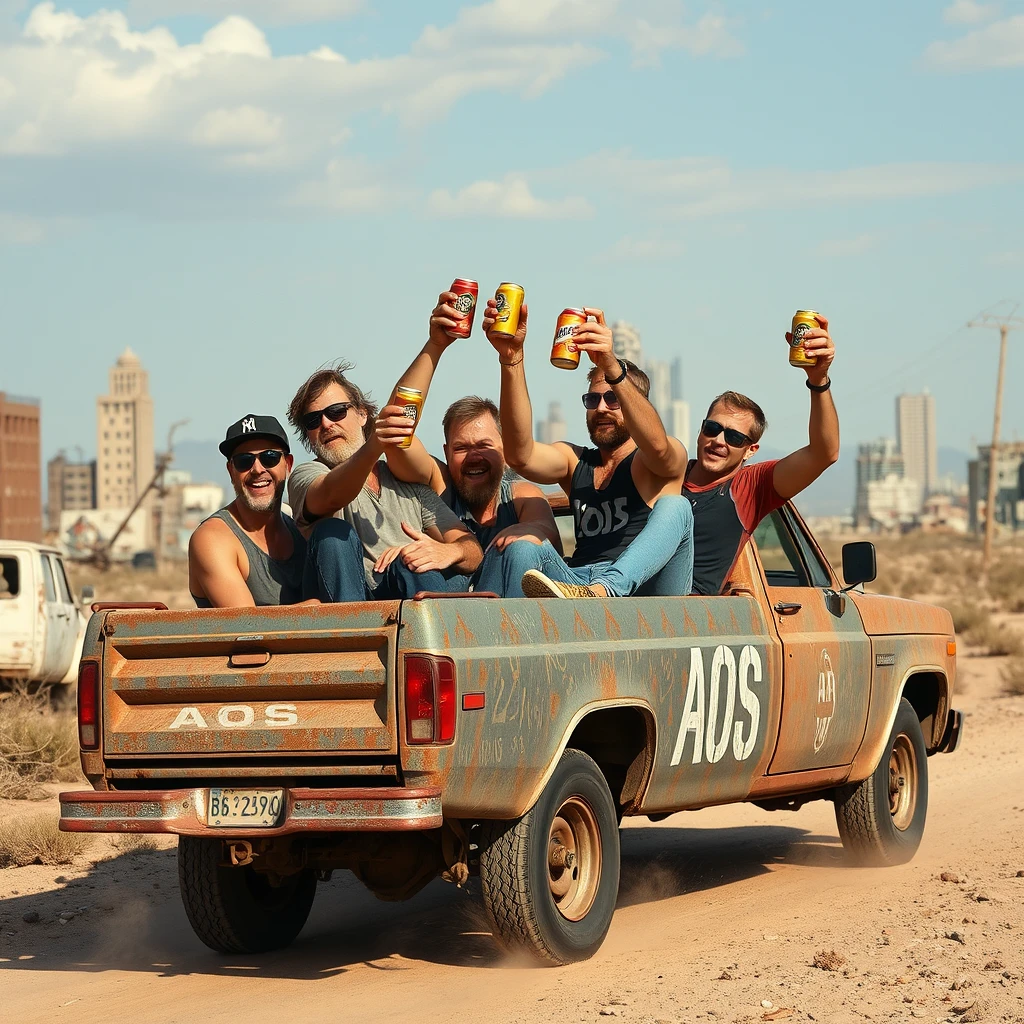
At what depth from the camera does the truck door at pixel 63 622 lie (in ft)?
55.2

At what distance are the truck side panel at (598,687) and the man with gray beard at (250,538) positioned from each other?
146 centimetres

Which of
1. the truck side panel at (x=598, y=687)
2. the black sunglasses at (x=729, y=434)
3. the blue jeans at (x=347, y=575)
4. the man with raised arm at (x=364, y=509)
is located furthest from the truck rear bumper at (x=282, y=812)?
the black sunglasses at (x=729, y=434)

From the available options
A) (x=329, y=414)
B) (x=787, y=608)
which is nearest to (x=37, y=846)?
(x=329, y=414)

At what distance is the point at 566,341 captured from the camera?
6461mm

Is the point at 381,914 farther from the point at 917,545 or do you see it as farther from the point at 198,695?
the point at 917,545

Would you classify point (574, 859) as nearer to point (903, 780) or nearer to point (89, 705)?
point (89, 705)

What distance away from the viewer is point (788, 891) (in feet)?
25.1

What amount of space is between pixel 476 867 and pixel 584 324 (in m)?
2.24

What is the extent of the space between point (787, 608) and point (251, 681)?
2848 millimetres

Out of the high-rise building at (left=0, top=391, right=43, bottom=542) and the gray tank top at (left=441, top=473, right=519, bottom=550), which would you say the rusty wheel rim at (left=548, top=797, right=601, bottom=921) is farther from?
the high-rise building at (left=0, top=391, right=43, bottom=542)

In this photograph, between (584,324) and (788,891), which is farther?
(788,891)

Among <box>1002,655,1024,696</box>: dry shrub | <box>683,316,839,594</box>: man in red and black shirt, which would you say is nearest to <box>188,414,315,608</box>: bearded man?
<box>683,316,839,594</box>: man in red and black shirt

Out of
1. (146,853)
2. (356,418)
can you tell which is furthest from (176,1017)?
(146,853)

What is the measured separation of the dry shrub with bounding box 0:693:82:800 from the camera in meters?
11.1
